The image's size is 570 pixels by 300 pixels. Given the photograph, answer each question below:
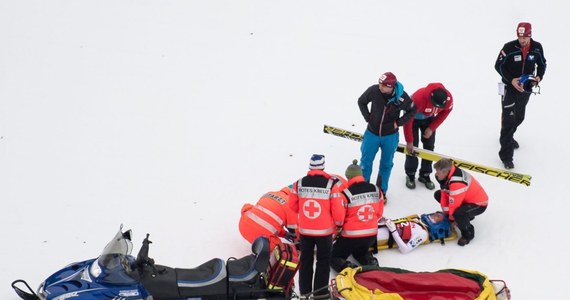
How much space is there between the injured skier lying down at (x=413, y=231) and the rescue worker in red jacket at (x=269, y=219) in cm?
105

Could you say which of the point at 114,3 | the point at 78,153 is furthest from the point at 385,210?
the point at 114,3

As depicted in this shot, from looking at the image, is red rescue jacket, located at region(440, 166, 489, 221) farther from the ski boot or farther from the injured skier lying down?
the ski boot

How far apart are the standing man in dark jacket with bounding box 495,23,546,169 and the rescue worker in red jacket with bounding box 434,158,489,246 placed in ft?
6.08

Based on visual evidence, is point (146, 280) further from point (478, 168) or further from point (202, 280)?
point (478, 168)

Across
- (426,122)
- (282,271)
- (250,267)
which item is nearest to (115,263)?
(250,267)

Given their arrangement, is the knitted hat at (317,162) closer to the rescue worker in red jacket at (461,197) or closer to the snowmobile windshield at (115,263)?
the rescue worker in red jacket at (461,197)

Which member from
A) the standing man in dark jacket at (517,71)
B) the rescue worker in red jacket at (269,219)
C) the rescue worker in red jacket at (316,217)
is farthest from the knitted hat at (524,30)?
the rescue worker in red jacket at (269,219)

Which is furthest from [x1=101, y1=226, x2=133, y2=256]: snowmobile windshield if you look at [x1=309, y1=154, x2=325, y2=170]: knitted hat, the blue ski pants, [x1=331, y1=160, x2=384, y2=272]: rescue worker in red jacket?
the blue ski pants

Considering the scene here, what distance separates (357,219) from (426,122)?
2.37m

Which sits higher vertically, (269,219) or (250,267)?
(269,219)

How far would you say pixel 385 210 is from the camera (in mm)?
7535

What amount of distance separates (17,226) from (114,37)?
5.61 meters

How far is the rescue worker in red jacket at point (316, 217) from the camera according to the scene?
5754mm

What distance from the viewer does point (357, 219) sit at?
6078mm
